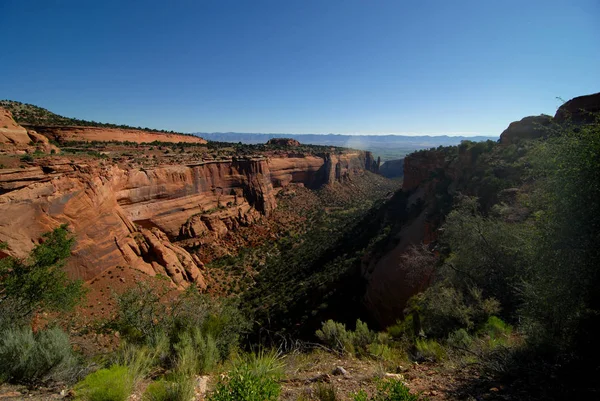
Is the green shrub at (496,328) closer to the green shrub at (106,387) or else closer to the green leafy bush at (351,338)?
the green leafy bush at (351,338)

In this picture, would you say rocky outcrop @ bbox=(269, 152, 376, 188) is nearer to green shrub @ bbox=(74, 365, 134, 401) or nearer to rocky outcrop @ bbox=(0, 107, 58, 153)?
rocky outcrop @ bbox=(0, 107, 58, 153)

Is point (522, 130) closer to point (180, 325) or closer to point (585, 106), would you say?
point (585, 106)

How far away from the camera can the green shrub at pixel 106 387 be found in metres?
3.63

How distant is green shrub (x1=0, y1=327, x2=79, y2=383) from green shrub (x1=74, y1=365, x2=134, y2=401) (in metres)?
1.53

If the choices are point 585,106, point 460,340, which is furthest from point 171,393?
point 585,106

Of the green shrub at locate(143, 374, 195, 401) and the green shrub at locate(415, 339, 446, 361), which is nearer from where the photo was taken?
the green shrub at locate(143, 374, 195, 401)

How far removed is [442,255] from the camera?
529 inches

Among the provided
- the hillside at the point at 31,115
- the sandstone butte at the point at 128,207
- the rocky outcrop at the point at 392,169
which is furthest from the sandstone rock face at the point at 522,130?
the rocky outcrop at the point at 392,169

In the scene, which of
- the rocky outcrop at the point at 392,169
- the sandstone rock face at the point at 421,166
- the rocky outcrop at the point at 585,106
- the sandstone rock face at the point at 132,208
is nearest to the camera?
the sandstone rock face at the point at 132,208

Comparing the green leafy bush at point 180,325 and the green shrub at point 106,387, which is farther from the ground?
the green shrub at point 106,387

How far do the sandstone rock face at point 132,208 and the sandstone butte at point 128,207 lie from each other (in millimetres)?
48

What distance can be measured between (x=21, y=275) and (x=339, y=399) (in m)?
10.7

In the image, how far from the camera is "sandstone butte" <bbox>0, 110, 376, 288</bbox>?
42.1 feet

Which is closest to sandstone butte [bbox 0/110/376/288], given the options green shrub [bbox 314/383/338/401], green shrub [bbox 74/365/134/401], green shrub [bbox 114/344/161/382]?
green shrub [bbox 114/344/161/382]
